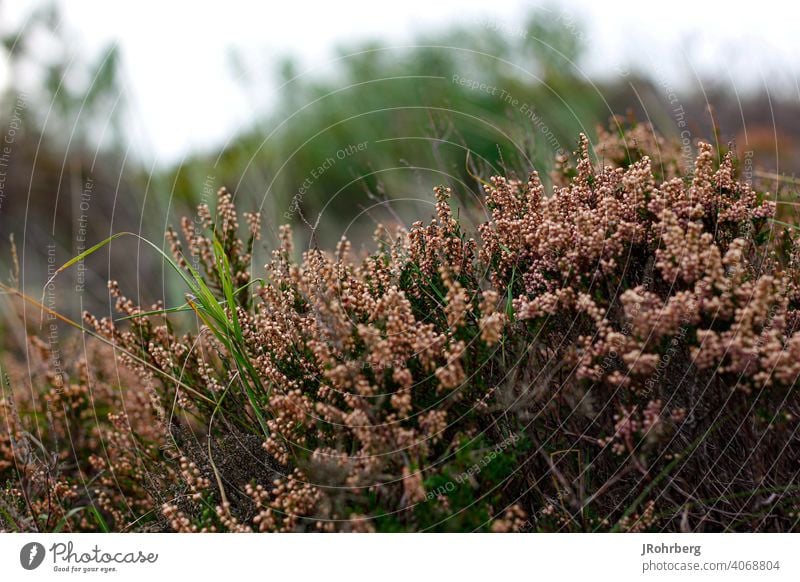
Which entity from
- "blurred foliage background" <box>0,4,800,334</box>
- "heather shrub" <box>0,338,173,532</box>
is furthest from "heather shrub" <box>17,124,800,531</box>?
A: "blurred foliage background" <box>0,4,800,334</box>

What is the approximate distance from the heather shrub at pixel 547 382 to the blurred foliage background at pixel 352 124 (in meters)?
0.98

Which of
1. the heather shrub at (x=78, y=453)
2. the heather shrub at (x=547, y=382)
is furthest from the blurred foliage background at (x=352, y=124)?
the heather shrub at (x=547, y=382)

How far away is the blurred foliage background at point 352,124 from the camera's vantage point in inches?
159

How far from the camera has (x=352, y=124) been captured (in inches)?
202

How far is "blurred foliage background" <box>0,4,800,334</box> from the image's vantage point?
4.04 m

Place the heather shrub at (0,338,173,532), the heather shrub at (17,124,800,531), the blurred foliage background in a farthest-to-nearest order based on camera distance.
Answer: the blurred foliage background
the heather shrub at (0,338,173,532)
the heather shrub at (17,124,800,531)

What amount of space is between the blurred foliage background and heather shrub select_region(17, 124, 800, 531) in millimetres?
982

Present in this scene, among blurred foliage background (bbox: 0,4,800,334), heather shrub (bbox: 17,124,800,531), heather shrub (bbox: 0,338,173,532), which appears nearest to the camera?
heather shrub (bbox: 17,124,800,531)

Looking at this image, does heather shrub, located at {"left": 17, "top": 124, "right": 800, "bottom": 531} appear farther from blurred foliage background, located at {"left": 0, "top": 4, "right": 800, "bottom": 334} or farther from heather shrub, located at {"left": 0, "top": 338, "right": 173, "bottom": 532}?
blurred foliage background, located at {"left": 0, "top": 4, "right": 800, "bottom": 334}

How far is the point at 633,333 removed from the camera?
6.06 feet

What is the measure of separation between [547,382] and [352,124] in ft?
11.9

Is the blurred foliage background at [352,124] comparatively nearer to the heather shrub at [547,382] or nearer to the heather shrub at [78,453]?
the heather shrub at [78,453]

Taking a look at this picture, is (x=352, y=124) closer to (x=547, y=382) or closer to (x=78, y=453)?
(x=78, y=453)
